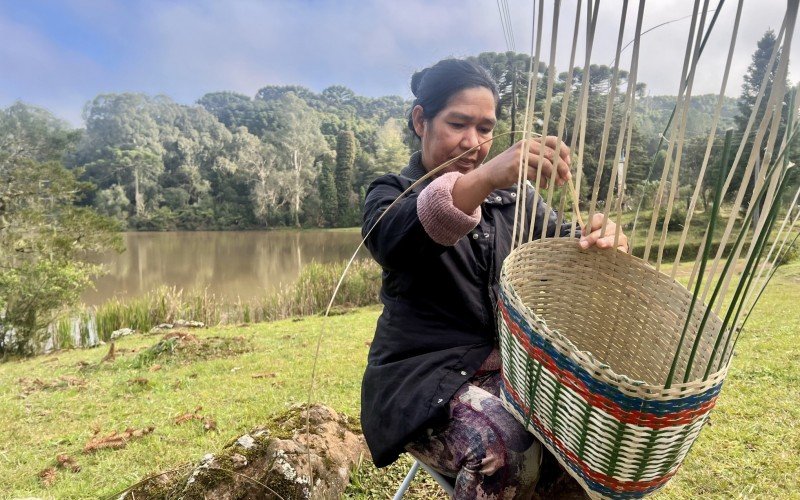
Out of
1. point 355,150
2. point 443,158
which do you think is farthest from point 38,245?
point 355,150

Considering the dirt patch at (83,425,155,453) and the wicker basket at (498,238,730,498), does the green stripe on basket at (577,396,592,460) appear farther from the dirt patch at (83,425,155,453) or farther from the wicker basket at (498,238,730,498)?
the dirt patch at (83,425,155,453)

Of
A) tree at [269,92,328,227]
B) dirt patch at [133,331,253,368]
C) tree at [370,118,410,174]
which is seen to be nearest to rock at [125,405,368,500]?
dirt patch at [133,331,253,368]

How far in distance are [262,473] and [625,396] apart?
1.65 metres

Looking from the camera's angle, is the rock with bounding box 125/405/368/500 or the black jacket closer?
the black jacket

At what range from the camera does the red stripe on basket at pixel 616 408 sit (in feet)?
2.51

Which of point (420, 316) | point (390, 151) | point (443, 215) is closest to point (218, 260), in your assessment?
point (390, 151)

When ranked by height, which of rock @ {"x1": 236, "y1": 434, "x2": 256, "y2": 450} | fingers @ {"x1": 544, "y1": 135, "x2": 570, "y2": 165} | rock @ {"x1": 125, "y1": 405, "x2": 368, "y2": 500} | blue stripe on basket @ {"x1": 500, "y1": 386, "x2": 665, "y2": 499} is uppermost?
fingers @ {"x1": 544, "y1": 135, "x2": 570, "y2": 165}

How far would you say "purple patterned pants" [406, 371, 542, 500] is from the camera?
107 cm

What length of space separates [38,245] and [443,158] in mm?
14605

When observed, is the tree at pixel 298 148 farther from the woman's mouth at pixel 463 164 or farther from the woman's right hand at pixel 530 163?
the woman's right hand at pixel 530 163

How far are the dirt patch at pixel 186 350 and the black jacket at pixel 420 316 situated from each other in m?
6.24

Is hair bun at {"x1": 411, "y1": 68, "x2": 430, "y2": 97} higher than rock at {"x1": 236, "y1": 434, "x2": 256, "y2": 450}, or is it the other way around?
hair bun at {"x1": 411, "y1": 68, "x2": 430, "y2": 97}

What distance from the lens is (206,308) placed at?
38.8 feet

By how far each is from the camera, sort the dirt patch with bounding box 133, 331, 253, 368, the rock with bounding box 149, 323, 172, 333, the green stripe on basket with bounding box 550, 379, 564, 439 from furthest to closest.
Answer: the rock with bounding box 149, 323, 172, 333
the dirt patch with bounding box 133, 331, 253, 368
the green stripe on basket with bounding box 550, 379, 564, 439
